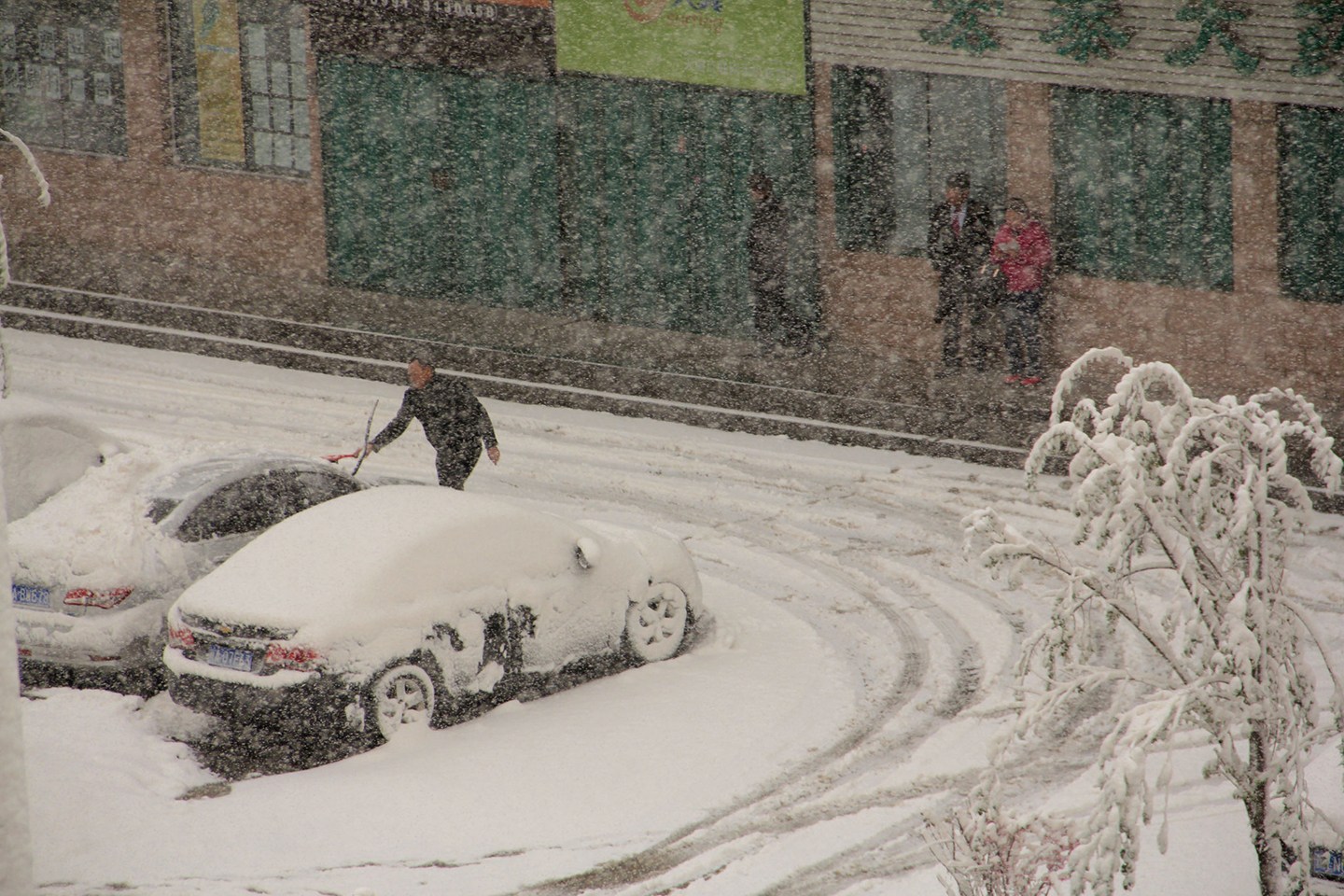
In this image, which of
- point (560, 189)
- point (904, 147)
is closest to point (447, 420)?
point (904, 147)

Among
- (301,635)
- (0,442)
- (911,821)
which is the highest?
(0,442)

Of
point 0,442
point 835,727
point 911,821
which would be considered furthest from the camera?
point 0,442

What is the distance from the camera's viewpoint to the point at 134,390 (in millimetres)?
18750

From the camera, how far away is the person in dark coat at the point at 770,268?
64.1 ft

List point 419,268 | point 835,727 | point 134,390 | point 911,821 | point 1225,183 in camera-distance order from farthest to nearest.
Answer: point 419,268
point 134,390
point 1225,183
point 835,727
point 911,821

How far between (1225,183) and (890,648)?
709 centimetres

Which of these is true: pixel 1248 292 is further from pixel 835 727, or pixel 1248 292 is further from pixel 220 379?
pixel 220 379

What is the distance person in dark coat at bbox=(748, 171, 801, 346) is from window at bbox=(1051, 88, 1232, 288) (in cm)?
302

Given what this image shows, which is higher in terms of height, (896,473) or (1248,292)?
(1248,292)

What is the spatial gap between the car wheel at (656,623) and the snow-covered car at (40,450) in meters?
3.99

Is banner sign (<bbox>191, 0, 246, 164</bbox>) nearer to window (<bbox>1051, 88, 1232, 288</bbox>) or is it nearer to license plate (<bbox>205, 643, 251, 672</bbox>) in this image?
window (<bbox>1051, 88, 1232, 288</bbox>)

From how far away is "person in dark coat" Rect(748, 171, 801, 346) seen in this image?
1953 centimetres

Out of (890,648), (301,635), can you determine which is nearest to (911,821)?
(890,648)

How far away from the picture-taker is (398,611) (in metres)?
10.8
